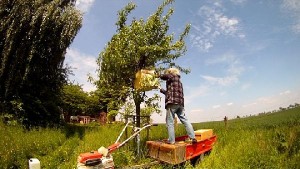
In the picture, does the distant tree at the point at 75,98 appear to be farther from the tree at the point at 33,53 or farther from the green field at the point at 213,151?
the green field at the point at 213,151

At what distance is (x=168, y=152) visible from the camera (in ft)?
25.6

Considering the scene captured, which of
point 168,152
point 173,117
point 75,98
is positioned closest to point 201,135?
point 173,117

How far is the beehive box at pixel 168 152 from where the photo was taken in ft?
25.0

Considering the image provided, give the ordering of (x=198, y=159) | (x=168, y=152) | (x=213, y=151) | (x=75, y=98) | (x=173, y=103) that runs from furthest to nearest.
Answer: (x=75, y=98) → (x=213, y=151) → (x=198, y=159) → (x=173, y=103) → (x=168, y=152)

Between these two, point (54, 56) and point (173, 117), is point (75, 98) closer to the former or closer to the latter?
point (54, 56)

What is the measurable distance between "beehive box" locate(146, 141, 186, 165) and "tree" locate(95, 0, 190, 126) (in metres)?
2.78

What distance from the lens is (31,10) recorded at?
13602mm

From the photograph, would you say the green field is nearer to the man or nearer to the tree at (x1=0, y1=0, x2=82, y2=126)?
the man

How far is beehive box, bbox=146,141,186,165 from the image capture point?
7.61 meters

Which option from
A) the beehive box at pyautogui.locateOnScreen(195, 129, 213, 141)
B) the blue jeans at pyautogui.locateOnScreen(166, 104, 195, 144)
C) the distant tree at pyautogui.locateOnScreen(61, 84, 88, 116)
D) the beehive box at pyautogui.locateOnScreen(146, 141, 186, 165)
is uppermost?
the distant tree at pyautogui.locateOnScreen(61, 84, 88, 116)

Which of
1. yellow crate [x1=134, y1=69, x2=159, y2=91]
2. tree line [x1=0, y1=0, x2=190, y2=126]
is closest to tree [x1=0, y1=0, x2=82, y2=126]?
tree line [x1=0, y1=0, x2=190, y2=126]

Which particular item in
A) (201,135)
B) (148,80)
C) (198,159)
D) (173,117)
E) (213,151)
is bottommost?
(198,159)

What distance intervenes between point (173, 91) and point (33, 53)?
7773mm

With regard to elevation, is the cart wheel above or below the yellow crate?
below
